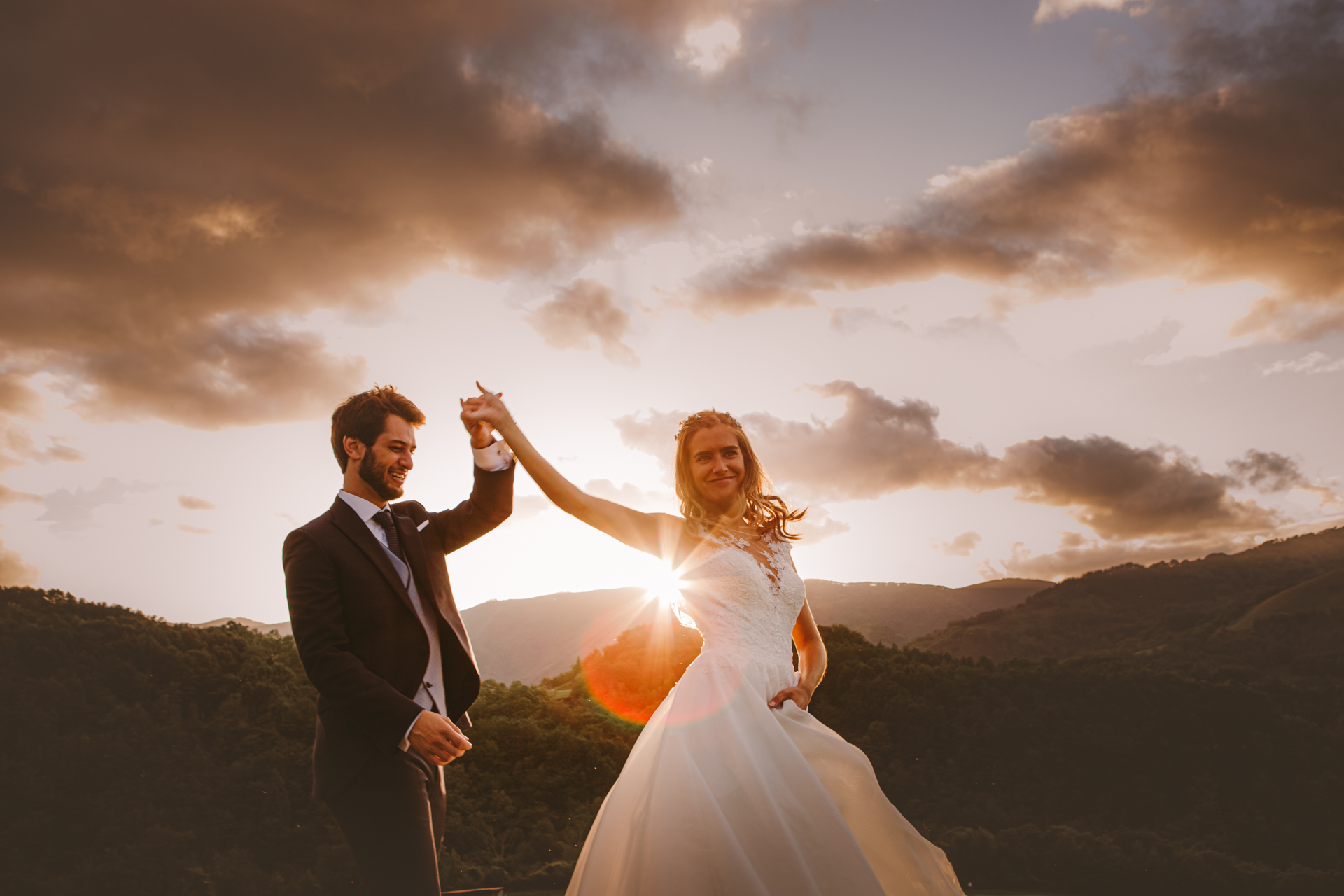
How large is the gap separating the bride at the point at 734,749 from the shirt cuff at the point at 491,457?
0.21m

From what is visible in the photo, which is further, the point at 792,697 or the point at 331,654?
the point at 792,697

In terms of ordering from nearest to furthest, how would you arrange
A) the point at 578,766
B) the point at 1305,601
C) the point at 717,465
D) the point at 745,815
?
the point at 745,815 < the point at 717,465 < the point at 578,766 < the point at 1305,601

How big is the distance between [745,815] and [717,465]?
1730mm

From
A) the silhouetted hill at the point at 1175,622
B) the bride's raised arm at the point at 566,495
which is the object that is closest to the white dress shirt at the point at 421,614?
the bride's raised arm at the point at 566,495

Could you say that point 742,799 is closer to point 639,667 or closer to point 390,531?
point 390,531

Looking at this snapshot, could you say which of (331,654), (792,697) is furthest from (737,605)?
(331,654)

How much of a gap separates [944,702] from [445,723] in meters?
28.0

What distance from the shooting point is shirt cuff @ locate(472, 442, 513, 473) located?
383 cm

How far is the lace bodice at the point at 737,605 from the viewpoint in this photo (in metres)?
3.74

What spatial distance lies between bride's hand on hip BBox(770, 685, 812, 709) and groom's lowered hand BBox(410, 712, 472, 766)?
1.38m

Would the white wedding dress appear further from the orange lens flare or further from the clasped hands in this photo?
the orange lens flare

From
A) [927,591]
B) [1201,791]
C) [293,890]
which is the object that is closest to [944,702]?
[1201,791]

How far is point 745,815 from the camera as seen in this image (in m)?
3.00

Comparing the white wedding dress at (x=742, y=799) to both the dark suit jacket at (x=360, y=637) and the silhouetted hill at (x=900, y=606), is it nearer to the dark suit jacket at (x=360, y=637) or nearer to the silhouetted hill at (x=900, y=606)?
the dark suit jacket at (x=360, y=637)
